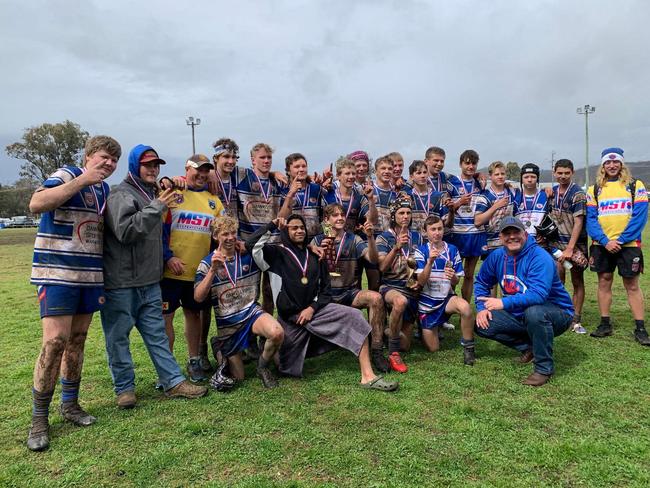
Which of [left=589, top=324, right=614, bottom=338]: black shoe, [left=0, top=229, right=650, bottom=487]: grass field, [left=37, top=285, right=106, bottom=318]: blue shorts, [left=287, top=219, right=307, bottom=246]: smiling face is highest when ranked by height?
[left=287, top=219, right=307, bottom=246]: smiling face

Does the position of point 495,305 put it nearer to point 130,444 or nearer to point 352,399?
Answer: point 352,399

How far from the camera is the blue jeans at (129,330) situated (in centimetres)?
422

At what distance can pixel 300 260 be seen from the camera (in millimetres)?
5047

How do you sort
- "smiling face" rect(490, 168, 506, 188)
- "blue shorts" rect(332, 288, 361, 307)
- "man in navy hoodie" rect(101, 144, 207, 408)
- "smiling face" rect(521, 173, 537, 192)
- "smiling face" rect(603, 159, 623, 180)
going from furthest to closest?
1. "smiling face" rect(490, 168, 506, 188)
2. "smiling face" rect(521, 173, 537, 192)
3. "smiling face" rect(603, 159, 623, 180)
4. "blue shorts" rect(332, 288, 361, 307)
5. "man in navy hoodie" rect(101, 144, 207, 408)

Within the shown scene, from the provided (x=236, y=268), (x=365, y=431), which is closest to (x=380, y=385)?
(x=365, y=431)

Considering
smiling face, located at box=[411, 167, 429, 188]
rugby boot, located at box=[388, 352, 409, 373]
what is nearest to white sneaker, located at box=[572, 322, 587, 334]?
rugby boot, located at box=[388, 352, 409, 373]

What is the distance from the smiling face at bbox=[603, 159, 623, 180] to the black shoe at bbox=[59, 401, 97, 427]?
674cm

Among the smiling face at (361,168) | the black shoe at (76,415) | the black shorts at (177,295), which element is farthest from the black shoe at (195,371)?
the smiling face at (361,168)

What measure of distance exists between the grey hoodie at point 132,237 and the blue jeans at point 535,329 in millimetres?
3670

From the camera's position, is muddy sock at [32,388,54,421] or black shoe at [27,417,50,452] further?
muddy sock at [32,388,54,421]

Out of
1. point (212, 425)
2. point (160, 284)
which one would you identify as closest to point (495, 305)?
point (212, 425)

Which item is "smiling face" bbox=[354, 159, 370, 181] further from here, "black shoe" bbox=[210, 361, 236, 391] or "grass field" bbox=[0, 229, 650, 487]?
"black shoe" bbox=[210, 361, 236, 391]

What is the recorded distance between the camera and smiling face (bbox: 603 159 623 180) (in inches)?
235

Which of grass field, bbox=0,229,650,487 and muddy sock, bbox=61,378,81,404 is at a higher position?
muddy sock, bbox=61,378,81,404
